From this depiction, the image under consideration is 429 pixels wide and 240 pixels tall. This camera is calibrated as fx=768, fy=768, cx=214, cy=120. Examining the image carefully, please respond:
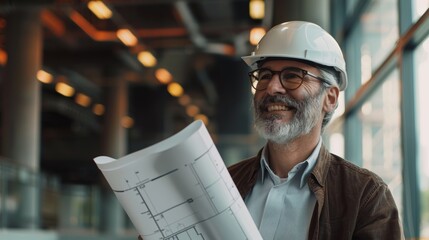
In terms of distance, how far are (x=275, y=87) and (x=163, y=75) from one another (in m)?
21.1

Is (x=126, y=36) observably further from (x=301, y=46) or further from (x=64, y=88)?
(x=301, y=46)

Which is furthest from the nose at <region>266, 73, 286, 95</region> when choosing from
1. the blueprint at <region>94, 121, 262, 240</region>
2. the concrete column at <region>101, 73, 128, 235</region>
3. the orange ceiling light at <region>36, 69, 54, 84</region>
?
the concrete column at <region>101, 73, 128, 235</region>

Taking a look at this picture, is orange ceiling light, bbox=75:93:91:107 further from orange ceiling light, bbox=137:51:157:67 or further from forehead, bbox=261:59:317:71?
forehead, bbox=261:59:317:71

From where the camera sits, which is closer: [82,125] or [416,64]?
[416,64]

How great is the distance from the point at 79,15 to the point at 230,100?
8.49m

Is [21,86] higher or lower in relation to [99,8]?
lower

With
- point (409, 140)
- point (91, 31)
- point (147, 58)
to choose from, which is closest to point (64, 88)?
point (147, 58)

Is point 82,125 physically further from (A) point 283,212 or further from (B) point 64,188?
(A) point 283,212

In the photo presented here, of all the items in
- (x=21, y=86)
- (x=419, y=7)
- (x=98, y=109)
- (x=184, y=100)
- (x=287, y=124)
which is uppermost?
(x=98, y=109)

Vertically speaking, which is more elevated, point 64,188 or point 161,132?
point 161,132

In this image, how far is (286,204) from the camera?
217cm

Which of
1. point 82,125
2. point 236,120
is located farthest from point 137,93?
point 82,125

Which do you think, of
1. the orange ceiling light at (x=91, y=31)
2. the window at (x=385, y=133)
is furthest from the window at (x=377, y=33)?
the orange ceiling light at (x=91, y=31)

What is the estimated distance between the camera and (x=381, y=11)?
7551mm
